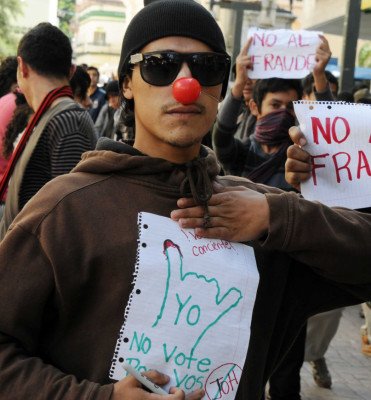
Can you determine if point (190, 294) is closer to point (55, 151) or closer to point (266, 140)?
point (55, 151)

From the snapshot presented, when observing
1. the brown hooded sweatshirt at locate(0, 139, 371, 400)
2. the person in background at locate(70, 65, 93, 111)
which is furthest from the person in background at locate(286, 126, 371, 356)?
the person in background at locate(70, 65, 93, 111)

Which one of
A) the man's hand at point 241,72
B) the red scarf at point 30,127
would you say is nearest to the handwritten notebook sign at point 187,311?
the red scarf at point 30,127

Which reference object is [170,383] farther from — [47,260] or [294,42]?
[294,42]

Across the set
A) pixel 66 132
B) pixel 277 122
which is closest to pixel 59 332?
pixel 66 132

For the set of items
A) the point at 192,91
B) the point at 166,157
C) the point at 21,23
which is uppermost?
the point at 192,91

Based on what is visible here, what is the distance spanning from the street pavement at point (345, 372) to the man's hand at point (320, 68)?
2.29 metres

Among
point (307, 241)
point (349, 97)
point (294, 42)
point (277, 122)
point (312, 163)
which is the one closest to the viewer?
point (307, 241)

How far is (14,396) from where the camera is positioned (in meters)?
1.82

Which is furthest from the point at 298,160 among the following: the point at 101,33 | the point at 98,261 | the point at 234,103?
the point at 101,33

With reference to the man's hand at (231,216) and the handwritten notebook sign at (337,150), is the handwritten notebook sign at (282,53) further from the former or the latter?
the man's hand at (231,216)

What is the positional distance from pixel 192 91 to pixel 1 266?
0.72 m

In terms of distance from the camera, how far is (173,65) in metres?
2.05

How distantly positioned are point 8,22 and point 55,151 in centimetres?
4231

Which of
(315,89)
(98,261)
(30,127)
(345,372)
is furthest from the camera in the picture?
(345,372)
